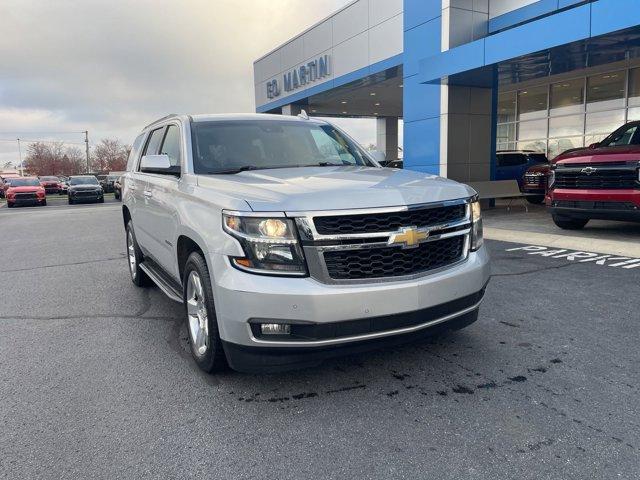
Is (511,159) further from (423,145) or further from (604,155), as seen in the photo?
(604,155)

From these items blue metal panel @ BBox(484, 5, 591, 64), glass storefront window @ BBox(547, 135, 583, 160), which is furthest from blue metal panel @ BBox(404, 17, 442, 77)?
glass storefront window @ BBox(547, 135, 583, 160)

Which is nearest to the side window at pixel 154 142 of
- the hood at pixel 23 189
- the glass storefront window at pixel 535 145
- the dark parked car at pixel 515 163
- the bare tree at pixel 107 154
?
the dark parked car at pixel 515 163

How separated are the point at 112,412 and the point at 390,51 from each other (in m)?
17.6

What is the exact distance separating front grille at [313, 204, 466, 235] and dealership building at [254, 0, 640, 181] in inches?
332

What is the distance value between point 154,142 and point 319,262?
3543mm

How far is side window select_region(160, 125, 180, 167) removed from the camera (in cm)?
455

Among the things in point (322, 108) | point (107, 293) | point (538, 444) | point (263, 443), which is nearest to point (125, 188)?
point (107, 293)

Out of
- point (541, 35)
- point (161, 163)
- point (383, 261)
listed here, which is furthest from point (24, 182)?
point (383, 261)

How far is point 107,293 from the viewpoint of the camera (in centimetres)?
623

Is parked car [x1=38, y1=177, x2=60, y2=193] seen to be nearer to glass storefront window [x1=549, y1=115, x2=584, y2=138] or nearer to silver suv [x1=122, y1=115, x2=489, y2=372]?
glass storefront window [x1=549, y1=115, x2=584, y2=138]

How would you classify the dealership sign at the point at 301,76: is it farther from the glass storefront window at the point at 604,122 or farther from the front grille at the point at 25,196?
the front grille at the point at 25,196

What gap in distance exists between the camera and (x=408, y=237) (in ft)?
10.3

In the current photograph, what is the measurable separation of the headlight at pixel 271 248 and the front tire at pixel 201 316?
Result: 46 centimetres

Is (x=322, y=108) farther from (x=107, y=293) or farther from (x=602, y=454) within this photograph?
(x=602, y=454)
